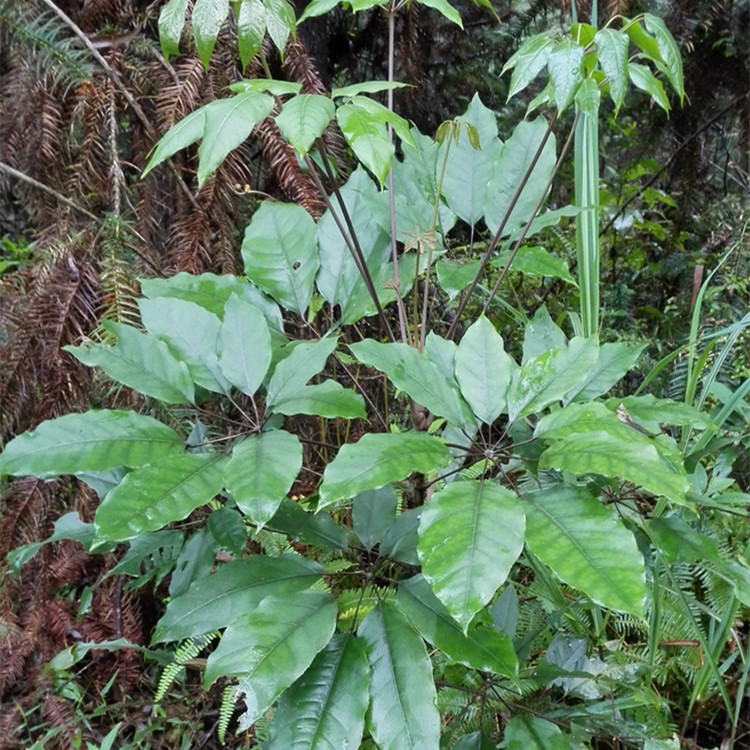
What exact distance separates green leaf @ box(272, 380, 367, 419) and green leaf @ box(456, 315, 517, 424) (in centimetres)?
11

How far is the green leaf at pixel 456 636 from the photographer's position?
1.74 ft

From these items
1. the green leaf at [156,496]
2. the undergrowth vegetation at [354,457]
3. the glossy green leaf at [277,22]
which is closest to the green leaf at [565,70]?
the undergrowth vegetation at [354,457]

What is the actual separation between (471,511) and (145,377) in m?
0.35

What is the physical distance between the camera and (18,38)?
1070mm

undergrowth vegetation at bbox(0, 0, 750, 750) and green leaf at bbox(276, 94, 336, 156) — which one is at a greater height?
green leaf at bbox(276, 94, 336, 156)

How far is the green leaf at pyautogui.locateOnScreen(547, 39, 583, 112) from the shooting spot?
0.55 m

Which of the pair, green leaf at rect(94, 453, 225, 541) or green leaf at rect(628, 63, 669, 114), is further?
green leaf at rect(628, 63, 669, 114)

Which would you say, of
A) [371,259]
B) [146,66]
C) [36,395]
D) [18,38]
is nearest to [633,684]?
[371,259]

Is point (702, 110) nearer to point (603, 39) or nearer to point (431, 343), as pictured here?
point (603, 39)

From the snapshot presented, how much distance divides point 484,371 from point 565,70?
0.29 meters

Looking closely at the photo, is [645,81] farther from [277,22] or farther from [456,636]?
Result: [456,636]

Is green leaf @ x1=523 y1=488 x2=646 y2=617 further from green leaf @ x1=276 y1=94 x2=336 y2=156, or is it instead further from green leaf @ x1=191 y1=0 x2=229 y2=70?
green leaf @ x1=191 y1=0 x2=229 y2=70

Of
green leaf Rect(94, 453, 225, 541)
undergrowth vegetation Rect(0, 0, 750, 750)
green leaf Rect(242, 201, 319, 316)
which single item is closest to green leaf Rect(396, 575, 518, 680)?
undergrowth vegetation Rect(0, 0, 750, 750)

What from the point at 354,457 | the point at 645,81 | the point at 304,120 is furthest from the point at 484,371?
the point at 645,81
